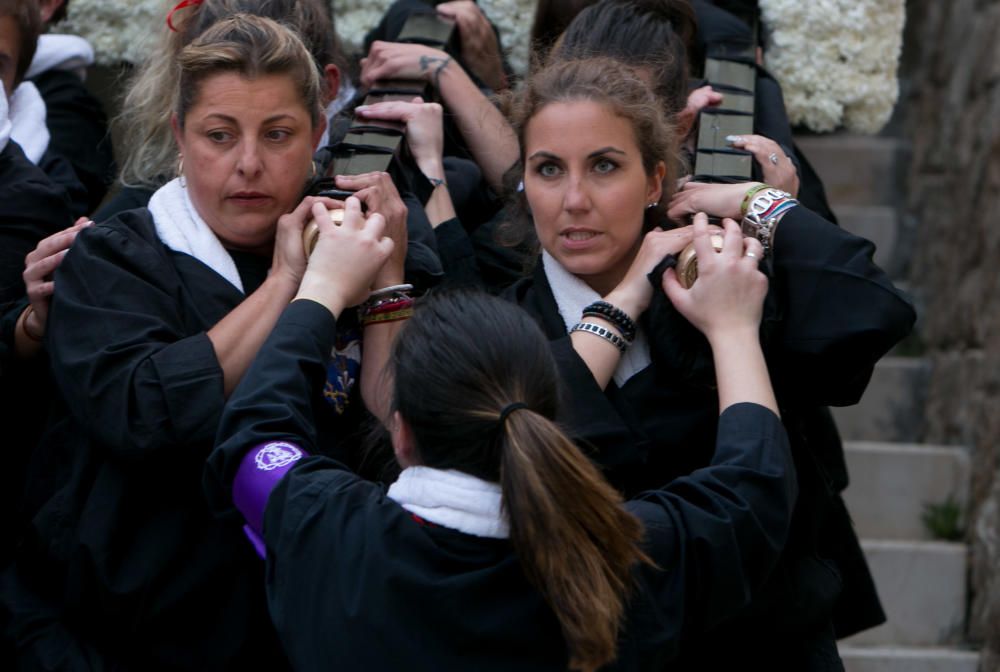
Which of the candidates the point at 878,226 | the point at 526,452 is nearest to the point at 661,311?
the point at 526,452

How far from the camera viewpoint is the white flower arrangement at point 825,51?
11.2 feet

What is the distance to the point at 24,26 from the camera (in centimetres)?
308

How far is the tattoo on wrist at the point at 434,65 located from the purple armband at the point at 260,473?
1.32 meters

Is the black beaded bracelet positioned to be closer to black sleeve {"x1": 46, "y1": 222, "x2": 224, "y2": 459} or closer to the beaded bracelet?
the beaded bracelet

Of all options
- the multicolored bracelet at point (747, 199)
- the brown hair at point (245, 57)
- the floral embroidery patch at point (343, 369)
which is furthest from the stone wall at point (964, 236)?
the brown hair at point (245, 57)

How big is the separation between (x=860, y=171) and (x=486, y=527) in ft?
11.4

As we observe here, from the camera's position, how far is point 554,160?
2.40 m

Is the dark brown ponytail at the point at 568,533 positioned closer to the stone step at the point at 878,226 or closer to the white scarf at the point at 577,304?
the white scarf at the point at 577,304

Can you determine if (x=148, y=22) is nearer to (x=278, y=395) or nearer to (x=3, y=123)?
(x=3, y=123)

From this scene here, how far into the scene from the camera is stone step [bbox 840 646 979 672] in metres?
3.83

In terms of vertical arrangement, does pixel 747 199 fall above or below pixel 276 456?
above

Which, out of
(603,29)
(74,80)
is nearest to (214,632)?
(603,29)

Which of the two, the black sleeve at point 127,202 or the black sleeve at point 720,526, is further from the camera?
the black sleeve at point 127,202

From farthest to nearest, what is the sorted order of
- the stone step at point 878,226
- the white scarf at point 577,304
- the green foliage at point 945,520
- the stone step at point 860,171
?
the stone step at point 860,171 < the stone step at point 878,226 < the green foliage at point 945,520 < the white scarf at point 577,304
